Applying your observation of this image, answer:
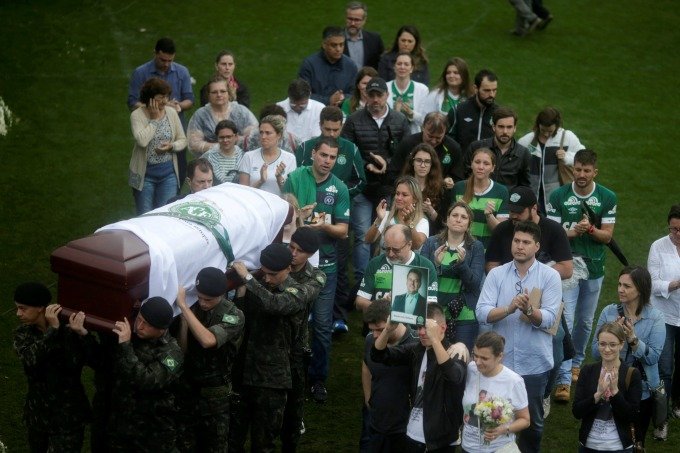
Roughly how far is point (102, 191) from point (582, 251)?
229 inches

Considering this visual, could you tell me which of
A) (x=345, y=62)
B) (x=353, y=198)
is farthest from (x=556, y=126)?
(x=345, y=62)

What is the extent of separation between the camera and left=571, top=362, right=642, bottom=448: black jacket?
24.0 ft

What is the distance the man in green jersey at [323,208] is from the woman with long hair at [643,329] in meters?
2.19

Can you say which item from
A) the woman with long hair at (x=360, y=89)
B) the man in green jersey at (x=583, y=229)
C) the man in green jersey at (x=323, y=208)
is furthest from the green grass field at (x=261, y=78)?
the woman with long hair at (x=360, y=89)

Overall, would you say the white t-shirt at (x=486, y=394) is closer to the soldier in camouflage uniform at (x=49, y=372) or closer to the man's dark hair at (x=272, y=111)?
the soldier in camouflage uniform at (x=49, y=372)

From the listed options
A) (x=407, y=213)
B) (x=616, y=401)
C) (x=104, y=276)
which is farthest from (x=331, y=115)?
(x=616, y=401)

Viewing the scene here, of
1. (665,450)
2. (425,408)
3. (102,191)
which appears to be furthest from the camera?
(102,191)

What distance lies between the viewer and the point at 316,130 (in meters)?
10.7

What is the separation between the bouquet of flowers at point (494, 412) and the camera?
6703mm

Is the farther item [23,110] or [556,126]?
[23,110]

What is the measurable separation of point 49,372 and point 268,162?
322 centimetres

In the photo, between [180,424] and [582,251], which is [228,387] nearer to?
[180,424]

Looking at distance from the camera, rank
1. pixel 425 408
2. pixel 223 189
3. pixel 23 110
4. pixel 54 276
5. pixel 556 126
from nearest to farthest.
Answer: pixel 425 408 < pixel 223 189 < pixel 556 126 < pixel 54 276 < pixel 23 110

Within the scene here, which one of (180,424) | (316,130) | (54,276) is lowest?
(54,276)
